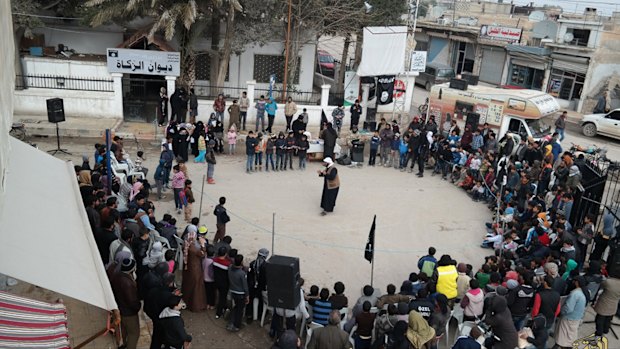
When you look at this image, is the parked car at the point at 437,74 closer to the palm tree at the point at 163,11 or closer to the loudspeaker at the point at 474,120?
the loudspeaker at the point at 474,120

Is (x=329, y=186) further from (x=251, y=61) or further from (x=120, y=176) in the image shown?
(x=251, y=61)

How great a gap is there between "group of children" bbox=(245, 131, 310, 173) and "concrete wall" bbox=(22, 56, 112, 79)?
22.8ft

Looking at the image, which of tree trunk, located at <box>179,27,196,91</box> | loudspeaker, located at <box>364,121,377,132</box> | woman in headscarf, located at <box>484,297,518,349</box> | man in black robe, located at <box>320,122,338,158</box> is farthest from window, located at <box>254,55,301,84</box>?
woman in headscarf, located at <box>484,297,518,349</box>

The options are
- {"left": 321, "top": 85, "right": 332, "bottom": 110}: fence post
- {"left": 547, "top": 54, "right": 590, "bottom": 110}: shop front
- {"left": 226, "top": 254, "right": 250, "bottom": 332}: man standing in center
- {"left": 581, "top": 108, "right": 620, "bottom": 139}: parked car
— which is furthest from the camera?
{"left": 547, "top": 54, "right": 590, "bottom": 110}: shop front

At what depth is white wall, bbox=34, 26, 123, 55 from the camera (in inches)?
959

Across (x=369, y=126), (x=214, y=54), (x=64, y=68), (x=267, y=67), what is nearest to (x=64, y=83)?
(x=64, y=68)

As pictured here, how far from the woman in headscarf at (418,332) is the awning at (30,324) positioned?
4211mm

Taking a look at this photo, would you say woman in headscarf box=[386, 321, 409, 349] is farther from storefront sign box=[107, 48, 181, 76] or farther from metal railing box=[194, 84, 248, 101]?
metal railing box=[194, 84, 248, 101]

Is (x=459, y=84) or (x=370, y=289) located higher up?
(x=459, y=84)

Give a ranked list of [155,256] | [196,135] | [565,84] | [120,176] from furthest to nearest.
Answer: [565,84] < [196,135] < [120,176] < [155,256]

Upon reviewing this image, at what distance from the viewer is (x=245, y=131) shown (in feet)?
67.2

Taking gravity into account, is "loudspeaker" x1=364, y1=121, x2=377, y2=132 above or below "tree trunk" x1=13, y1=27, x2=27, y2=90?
below

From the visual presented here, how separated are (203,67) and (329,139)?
36.3 ft

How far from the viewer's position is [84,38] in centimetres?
2475
